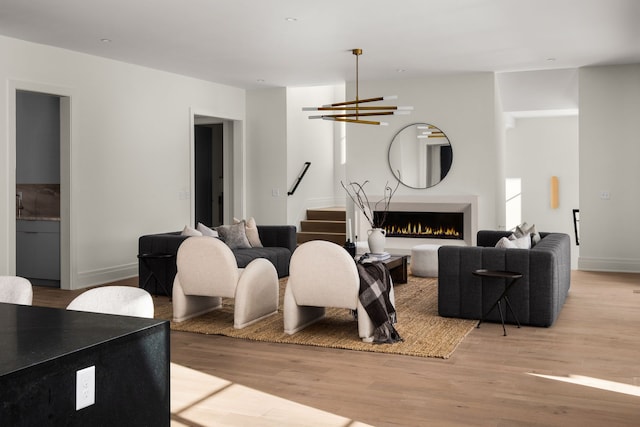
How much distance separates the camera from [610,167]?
8.64 meters

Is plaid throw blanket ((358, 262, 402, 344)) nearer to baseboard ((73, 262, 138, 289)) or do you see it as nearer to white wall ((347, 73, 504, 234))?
baseboard ((73, 262, 138, 289))

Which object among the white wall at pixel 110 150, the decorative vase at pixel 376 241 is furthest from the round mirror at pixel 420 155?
the white wall at pixel 110 150

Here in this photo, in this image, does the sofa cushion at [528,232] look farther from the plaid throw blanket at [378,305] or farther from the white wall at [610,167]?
the white wall at [610,167]

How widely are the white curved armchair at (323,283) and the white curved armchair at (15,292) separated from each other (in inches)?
96.0

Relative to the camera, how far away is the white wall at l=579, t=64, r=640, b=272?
852 cm

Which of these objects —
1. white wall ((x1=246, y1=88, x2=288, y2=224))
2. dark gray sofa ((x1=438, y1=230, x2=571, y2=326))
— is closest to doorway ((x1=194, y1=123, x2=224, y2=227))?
white wall ((x1=246, y1=88, x2=288, y2=224))

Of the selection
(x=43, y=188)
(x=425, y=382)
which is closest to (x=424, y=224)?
(x=43, y=188)

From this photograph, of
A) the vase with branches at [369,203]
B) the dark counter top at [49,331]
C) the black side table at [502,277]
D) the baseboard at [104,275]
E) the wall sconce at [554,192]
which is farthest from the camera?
the wall sconce at [554,192]

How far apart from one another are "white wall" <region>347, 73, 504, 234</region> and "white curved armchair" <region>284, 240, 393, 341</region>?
4594 millimetres

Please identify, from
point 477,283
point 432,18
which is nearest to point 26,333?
point 477,283

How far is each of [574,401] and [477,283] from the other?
203 cm

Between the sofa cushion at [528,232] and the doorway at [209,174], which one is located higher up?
the doorway at [209,174]

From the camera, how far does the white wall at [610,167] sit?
852 cm

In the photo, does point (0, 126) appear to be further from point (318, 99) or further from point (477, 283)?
point (318, 99)
